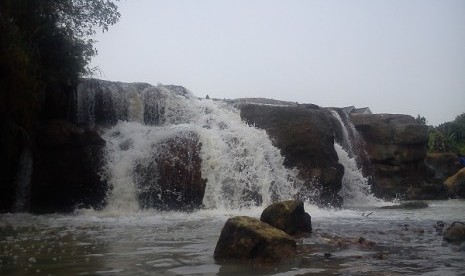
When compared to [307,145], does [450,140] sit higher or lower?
higher

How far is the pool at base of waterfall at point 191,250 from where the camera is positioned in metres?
4.73

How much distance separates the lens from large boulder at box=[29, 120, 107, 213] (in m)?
13.4

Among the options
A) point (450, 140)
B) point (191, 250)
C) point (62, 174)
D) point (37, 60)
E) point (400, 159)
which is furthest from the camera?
point (450, 140)

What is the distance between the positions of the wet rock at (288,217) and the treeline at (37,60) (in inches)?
269

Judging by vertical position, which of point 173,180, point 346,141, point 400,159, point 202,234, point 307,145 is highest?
point 346,141

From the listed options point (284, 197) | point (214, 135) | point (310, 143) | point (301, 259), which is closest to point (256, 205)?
point (284, 197)

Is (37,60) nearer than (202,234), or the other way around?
(202,234)

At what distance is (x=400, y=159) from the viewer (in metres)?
22.2

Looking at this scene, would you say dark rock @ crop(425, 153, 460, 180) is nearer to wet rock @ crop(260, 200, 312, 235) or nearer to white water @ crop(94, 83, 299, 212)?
white water @ crop(94, 83, 299, 212)

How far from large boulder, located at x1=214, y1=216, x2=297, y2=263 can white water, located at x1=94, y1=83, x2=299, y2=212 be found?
7.23 m

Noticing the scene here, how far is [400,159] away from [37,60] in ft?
55.8

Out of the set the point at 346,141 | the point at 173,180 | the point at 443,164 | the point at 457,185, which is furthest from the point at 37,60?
the point at 443,164

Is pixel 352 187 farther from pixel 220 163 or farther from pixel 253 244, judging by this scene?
pixel 253 244

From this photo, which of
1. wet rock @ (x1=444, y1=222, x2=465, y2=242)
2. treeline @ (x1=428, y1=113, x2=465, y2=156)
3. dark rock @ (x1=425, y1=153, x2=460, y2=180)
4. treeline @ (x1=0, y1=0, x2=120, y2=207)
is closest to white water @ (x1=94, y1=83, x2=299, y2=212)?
treeline @ (x1=0, y1=0, x2=120, y2=207)
